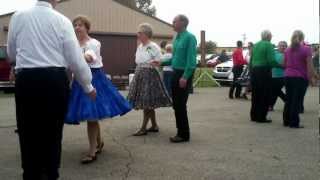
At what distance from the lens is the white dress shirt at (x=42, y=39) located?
4.27m

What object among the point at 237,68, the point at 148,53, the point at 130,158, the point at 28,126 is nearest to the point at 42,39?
the point at 28,126

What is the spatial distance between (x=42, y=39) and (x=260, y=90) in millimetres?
6305

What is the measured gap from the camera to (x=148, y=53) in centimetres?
810

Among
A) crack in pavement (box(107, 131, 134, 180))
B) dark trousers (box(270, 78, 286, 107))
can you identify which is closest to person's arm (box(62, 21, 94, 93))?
crack in pavement (box(107, 131, 134, 180))

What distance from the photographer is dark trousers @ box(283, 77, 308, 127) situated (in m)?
9.08

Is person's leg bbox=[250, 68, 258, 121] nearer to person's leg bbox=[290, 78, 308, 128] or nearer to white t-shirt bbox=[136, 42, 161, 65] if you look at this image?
person's leg bbox=[290, 78, 308, 128]

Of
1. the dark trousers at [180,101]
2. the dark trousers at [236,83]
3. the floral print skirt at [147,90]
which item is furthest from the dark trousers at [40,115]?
the dark trousers at [236,83]

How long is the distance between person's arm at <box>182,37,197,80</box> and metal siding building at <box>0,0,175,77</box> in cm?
1900

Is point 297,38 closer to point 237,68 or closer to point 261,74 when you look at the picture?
point 261,74

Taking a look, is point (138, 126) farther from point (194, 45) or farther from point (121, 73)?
point (121, 73)

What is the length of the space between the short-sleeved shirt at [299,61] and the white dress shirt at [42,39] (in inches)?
216

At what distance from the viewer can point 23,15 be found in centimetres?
432

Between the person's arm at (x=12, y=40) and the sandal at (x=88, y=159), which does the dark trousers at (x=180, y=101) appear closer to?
the sandal at (x=88, y=159)

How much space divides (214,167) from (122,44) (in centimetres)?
2230
